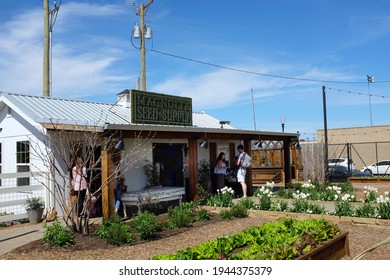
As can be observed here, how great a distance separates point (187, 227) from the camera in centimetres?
872

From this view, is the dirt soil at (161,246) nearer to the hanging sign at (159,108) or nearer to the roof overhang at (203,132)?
the roof overhang at (203,132)

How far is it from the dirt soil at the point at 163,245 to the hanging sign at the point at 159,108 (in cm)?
493

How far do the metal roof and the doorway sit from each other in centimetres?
177

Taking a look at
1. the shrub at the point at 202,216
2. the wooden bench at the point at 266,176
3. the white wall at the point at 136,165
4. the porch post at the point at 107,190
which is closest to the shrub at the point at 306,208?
the shrub at the point at 202,216

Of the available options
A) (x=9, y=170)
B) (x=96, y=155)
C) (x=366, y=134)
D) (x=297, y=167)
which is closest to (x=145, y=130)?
(x=96, y=155)

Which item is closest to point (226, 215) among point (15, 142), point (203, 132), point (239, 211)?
point (239, 211)

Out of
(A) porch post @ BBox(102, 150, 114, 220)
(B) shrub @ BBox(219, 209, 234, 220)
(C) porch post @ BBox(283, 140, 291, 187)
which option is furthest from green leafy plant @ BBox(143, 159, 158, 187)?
(C) porch post @ BBox(283, 140, 291, 187)

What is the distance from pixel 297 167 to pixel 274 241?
56.2 ft

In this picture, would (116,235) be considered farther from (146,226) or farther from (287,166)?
(287,166)

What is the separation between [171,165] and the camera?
47.6ft

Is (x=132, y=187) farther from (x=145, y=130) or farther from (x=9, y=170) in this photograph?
(x=9, y=170)

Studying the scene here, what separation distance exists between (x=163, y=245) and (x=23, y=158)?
259 inches

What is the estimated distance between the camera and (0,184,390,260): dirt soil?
20.8 feet

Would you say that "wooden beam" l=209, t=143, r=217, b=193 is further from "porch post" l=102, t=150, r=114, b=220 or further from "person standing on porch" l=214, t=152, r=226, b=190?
"porch post" l=102, t=150, r=114, b=220
